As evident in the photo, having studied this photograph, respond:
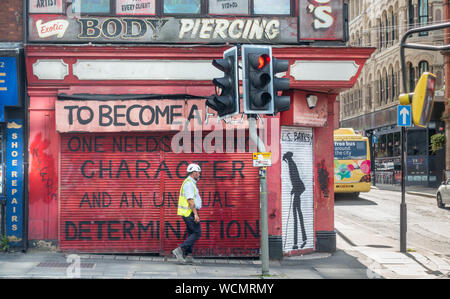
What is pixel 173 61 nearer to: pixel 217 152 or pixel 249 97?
pixel 217 152

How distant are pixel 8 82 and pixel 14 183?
2046 millimetres

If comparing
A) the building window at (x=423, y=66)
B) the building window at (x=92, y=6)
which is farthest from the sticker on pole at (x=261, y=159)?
the building window at (x=423, y=66)

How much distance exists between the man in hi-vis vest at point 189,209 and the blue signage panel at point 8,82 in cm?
387

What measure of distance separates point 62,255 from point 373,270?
6106 mm

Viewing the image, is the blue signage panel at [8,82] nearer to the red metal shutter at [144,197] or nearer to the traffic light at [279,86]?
the red metal shutter at [144,197]

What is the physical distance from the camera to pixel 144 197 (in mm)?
12055

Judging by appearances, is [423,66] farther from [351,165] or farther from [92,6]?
[92,6]

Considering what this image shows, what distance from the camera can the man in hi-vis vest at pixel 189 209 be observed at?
10930 millimetres

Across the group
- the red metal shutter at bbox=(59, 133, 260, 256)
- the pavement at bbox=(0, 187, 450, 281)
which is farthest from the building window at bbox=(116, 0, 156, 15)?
Result: the pavement at bbox=(0, 187, 450, 281)

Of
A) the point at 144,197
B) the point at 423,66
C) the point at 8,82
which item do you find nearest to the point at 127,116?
the point at 144,197

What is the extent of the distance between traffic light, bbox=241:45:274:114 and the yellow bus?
17.9 metres

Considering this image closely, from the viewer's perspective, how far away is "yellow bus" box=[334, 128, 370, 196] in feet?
87.2

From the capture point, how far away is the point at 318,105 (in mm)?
12781

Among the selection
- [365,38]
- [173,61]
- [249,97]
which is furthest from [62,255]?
[365,38]
